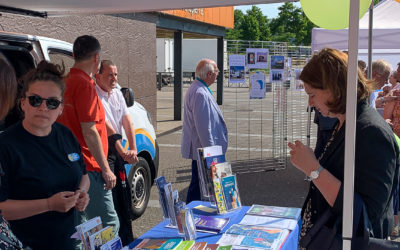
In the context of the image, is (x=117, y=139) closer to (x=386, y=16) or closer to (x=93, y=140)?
(x=93, y=140)

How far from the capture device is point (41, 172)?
219 cm

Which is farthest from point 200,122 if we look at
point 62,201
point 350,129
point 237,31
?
point 237,31

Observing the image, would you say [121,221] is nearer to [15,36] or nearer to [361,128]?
[15,36]

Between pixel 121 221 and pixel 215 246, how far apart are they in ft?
5.55

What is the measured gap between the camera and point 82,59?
325 cm

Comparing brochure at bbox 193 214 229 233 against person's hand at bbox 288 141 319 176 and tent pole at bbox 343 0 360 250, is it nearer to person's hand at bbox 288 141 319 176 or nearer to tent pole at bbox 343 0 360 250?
person's hand at bbox 288 141 319 176

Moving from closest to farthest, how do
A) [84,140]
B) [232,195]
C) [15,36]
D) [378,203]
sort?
[378,203]
[232,195]
[84,140]
[15,36]

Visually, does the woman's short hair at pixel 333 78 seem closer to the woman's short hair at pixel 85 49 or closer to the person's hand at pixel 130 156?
the woman's short hair at pixel 85 49

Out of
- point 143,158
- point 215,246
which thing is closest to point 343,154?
point 215,246

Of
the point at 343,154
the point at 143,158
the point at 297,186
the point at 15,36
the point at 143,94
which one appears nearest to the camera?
the point at 343,154

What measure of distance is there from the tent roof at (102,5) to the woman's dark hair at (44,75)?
1.15m

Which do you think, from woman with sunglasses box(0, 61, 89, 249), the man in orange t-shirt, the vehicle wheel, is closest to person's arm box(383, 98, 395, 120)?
the vehicle wheel

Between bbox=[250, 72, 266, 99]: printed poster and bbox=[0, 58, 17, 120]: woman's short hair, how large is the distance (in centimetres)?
541

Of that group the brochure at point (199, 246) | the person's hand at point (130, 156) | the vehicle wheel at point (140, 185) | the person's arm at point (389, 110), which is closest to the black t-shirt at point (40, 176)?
the brochure at point (199, 246)
